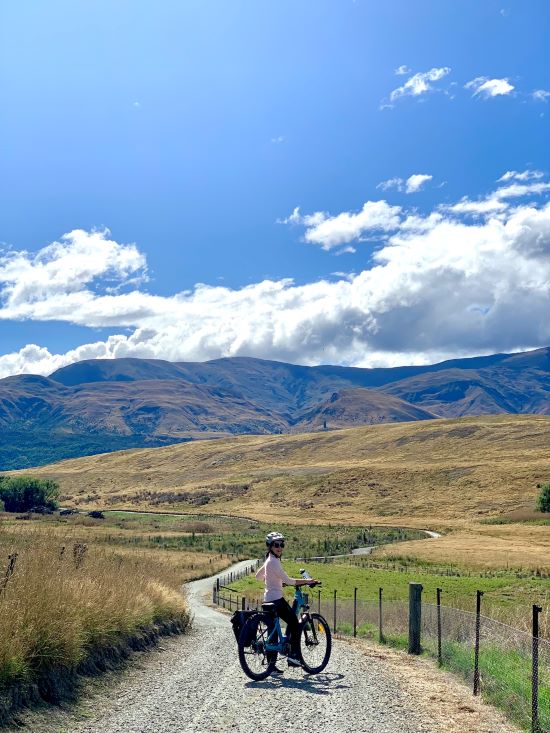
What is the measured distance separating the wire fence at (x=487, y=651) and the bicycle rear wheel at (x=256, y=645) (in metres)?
3.68

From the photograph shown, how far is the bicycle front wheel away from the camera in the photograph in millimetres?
13391

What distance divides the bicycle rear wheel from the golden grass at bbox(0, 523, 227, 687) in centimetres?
266

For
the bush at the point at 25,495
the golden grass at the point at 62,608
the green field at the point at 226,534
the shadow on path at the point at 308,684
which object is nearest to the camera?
the golden grass at the point at 62,608

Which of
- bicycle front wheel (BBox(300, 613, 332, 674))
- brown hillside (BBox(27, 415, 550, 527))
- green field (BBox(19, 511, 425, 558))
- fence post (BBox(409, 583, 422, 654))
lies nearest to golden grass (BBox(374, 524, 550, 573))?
green field (BBox(19, 511, 425, 558))

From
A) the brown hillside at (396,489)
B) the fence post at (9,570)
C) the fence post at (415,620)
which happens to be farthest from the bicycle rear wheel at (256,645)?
the brown hillside at (396,489)

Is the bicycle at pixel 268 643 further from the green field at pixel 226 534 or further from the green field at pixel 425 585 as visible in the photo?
the green field at pixel 226 534

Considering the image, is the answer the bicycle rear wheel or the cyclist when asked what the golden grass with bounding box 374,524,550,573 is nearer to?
the cyclist

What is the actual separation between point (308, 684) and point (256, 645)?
113cm

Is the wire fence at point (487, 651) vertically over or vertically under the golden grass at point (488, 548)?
over

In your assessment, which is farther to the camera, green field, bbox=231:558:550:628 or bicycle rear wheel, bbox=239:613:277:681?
green field, bbox=231:558:550:628

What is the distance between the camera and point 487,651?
14656 mm

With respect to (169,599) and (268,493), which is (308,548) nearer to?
(169,599)

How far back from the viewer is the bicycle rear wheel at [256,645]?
499 inches

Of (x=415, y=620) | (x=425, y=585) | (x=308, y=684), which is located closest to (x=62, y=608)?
(x=308, y=684)
